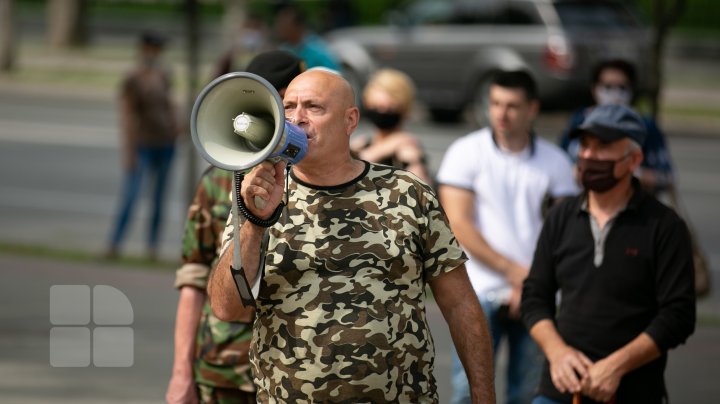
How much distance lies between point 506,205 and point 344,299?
2.58 m

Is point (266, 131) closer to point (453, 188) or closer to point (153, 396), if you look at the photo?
point (453, 188)

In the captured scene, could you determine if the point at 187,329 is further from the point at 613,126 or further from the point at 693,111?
the point at 693,111

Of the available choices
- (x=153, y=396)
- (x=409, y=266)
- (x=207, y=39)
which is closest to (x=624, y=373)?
(x=409, y=266)

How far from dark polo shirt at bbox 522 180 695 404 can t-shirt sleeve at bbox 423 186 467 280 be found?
1139 mm

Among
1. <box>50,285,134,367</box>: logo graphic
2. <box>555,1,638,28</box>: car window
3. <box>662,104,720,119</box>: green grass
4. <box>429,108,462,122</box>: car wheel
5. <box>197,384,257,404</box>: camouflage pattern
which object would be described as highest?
<box>555,1,638,28</box>: car window

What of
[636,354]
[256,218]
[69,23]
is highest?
[69,23]

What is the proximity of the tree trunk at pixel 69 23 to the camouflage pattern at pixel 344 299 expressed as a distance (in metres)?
32.8

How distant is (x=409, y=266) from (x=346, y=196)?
0.28 metres

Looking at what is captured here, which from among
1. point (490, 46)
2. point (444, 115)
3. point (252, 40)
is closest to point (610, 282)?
point (490, 46)

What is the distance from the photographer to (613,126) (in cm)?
538

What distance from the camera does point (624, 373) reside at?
16.8 feet

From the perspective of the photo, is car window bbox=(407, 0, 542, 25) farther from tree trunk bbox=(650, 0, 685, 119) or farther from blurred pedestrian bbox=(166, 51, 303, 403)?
blurred pedestrian bbox=(166, 51, 303, 403)

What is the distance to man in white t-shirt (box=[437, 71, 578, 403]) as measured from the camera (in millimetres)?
6456

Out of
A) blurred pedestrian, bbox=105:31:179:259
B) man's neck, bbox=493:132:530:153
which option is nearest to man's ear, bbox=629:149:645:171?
man's neck, bbox=493:132:530:153
